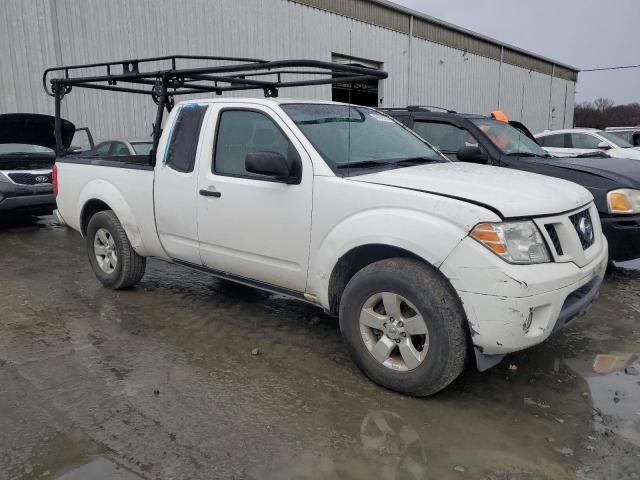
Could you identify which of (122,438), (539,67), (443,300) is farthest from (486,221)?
(539,67)

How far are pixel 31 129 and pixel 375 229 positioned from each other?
7.30m

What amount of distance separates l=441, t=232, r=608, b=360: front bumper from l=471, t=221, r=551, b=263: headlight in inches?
1.6

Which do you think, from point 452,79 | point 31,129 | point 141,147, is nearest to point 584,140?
point 141,147

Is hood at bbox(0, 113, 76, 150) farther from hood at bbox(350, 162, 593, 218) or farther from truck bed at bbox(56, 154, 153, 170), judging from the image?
hood at bbox(350, 162, 593, 218)

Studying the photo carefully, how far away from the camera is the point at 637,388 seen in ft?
11.0

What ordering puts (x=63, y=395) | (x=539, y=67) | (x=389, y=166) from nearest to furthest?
1. (x=63, y=395)
2. (x=389, y=166)
3. (x=539, y=67)

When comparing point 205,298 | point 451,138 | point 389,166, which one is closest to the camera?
point 389,166

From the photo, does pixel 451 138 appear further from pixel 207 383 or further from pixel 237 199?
pixel 207 383

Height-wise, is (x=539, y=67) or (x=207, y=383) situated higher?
(x=539, y=67)

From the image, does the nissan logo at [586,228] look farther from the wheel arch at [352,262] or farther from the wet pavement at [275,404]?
the wheel arch at [352,262]

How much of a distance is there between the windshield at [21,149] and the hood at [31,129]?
8.0 inches

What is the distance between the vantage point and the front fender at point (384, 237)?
9.61 ft

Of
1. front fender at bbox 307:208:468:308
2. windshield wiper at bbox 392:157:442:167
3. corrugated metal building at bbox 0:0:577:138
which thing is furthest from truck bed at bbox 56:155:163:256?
corrugated metal building at bbox 0:0:577:138

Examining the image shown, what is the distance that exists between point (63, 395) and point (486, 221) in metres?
2.69
